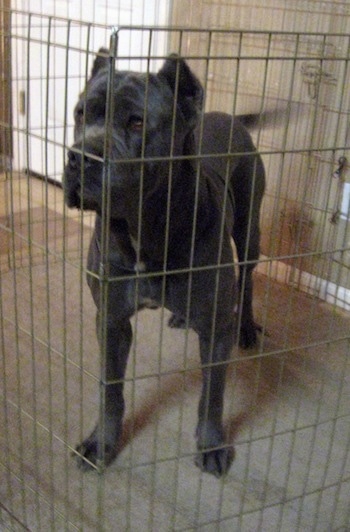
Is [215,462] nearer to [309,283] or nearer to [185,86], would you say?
[185,86]

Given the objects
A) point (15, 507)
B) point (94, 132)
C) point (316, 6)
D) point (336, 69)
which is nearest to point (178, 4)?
point (316, 6)

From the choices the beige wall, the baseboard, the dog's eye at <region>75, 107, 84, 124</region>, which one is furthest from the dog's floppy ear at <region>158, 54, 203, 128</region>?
the baseboard

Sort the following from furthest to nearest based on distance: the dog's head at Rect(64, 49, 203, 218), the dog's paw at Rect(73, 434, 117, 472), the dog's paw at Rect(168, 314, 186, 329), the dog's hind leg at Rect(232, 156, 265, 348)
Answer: the dog's paw at Rect(168, 314, 186, 329)
the dog's hind leg at Rect(232, 156, 265, 348)
the dog's paw at Rect(73, 434, 117, 472)
the dog's head at Rect(64, 49, 203, 218)

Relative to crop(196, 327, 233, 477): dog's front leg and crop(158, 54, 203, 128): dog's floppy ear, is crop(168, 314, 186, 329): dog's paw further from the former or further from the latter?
crop(158, 54, 203, 128): dog's floppy ear

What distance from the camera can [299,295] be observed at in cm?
238

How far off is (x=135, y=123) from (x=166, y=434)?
0.81 m

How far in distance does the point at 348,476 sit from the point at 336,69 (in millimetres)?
1280

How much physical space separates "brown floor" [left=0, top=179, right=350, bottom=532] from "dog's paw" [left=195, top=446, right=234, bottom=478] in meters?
0.02

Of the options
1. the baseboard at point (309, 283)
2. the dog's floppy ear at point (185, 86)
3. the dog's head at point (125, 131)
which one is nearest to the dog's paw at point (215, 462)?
the dog's head at point (125, 131)

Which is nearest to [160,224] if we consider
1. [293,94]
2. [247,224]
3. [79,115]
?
[79,115]

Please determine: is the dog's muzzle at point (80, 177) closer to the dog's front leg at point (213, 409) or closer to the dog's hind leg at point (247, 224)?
the dog's front leg at point (213, 409)

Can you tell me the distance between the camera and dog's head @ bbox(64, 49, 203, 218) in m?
0.95

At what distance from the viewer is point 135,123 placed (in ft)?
3.59

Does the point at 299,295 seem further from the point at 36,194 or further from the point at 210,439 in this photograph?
the point at 36,194
